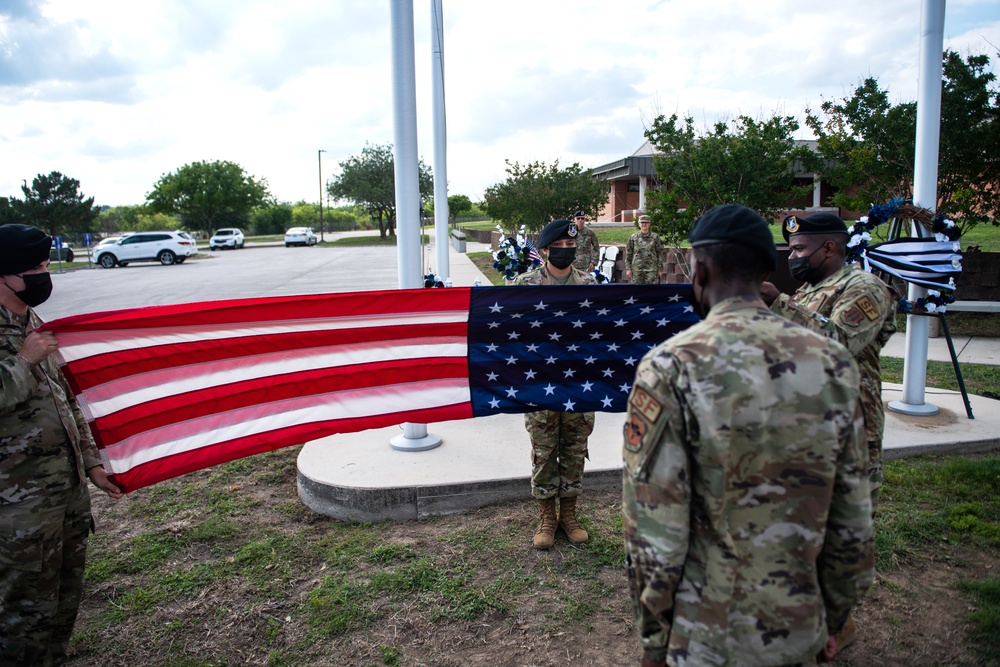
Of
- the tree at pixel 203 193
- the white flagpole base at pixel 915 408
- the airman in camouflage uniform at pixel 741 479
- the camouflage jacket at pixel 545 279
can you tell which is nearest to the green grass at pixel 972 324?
the white flagpole base at pixel 915 408

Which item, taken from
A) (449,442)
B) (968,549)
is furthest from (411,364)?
(968,549)

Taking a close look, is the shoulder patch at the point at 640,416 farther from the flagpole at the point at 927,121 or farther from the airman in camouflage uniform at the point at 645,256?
the airman in camouflage uniform at the point at 645,256

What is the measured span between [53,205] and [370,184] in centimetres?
2208

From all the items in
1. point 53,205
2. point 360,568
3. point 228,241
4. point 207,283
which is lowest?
point 360,568

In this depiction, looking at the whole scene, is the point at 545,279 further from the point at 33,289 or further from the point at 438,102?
the point at 438,102

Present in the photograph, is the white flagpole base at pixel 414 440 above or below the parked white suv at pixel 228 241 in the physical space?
below

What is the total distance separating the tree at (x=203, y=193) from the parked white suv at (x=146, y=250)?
28.7 m

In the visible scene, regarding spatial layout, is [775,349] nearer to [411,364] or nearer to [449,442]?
[411,364]

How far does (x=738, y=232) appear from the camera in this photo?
1.70 m

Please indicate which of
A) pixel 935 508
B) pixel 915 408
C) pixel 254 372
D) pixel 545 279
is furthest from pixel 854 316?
pixel 915 408

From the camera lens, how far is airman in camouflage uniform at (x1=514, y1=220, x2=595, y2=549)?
4.04m

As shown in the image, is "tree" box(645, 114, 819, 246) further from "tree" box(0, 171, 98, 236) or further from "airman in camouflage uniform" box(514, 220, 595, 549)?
"tree" box(0, 171, 98, 236)

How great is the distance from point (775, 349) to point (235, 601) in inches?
123

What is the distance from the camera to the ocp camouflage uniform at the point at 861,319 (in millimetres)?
2906
